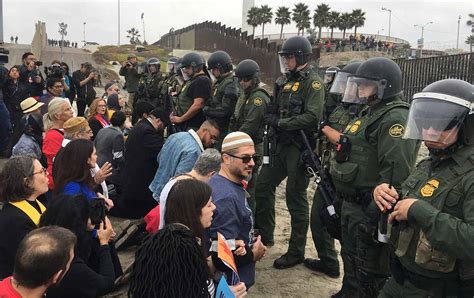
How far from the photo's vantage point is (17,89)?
902 cm

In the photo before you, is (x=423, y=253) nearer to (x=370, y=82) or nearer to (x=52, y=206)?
(x=370, y=82)

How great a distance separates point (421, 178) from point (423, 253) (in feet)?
1.40

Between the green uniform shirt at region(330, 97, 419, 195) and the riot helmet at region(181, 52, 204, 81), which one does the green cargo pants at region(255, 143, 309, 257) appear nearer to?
the green uniform shirt at region(330, 97, 419, 195)

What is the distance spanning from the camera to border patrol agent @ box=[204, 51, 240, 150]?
5969 mm

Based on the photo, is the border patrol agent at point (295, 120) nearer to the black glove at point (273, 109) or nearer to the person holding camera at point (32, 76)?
the black glove at point (273, 109)

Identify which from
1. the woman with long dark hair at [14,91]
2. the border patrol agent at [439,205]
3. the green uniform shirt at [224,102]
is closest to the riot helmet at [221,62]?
the green uniform shirt at [224,102]

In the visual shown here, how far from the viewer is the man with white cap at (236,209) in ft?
9.49

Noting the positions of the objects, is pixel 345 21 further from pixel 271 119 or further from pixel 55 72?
pixel 271 119

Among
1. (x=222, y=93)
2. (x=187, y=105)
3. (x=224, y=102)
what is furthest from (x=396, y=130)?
(x=187, y=105)

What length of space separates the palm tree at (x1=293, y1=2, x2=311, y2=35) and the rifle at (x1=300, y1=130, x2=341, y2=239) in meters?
64.9

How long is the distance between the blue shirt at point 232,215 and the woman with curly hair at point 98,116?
427 cm

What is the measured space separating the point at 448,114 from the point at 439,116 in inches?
1.8

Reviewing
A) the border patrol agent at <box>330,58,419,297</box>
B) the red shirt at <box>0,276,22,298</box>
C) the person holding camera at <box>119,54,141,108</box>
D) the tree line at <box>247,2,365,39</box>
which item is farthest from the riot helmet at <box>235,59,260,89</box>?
the tree line at <box>247,2,365,39</box>

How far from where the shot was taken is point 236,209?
295 centimetres
